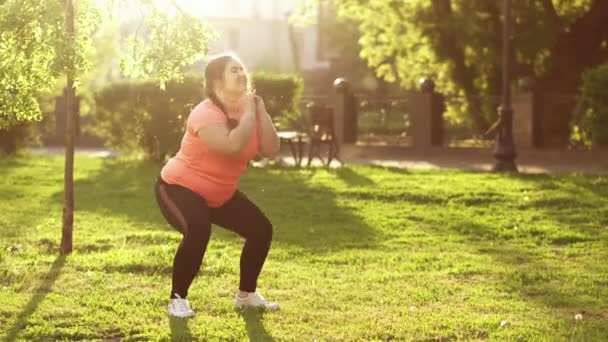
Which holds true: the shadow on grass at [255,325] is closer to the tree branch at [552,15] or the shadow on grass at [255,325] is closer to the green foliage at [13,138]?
the green foliage at [13,138]

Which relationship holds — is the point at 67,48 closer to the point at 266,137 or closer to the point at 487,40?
the point at 266,137

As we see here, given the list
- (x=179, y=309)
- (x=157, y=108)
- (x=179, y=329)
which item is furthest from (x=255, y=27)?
(x=179, y=329)

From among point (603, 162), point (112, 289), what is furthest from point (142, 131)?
point (112, 289)

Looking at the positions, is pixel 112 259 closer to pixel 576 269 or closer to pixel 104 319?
pixel 104 319

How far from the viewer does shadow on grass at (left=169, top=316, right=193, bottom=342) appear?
6.49 metres

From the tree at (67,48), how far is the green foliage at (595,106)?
1197 cm

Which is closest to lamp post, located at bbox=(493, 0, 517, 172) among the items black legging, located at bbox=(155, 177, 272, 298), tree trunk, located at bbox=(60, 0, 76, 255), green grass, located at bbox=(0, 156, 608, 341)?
green grass, located at bbox=(0, 156, 608, 341)

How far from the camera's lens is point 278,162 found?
22.1 meters

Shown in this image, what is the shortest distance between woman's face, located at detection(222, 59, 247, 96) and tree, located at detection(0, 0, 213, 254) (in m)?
2.76

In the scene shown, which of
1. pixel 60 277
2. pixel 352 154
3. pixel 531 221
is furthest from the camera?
pixel 352 154

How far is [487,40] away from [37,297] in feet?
65.9

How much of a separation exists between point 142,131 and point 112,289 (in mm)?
14185

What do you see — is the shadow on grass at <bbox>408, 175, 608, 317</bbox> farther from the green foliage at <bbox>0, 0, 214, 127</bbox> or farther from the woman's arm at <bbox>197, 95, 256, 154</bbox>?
the green foliage at <bbox>0, 0, 214, 127</bbox>

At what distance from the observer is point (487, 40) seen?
26.6 metres
